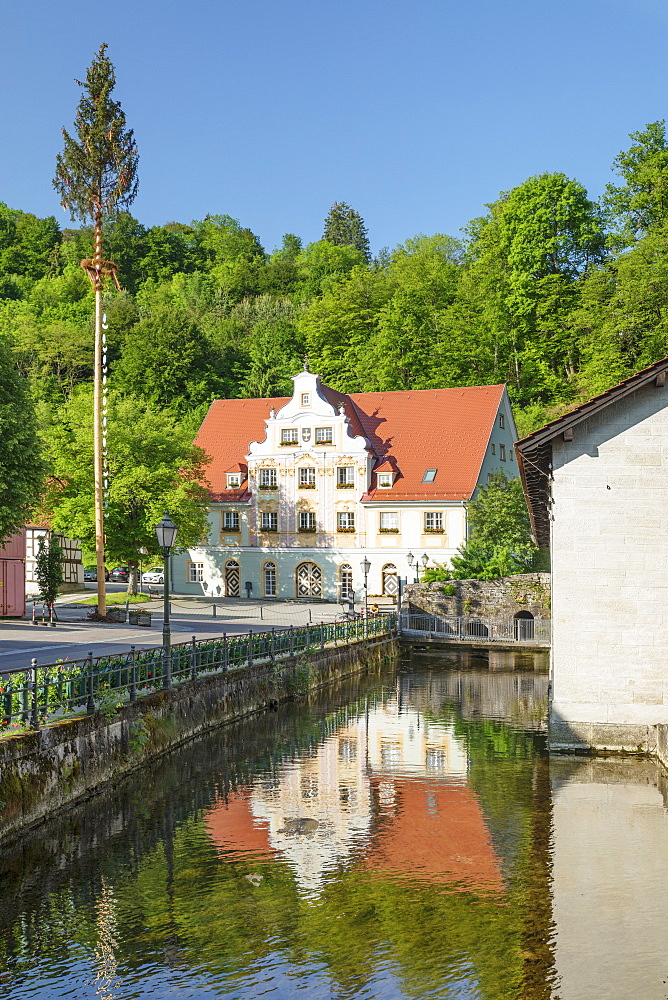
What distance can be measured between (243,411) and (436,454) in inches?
640

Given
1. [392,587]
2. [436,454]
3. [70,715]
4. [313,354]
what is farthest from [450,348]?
[70,715]

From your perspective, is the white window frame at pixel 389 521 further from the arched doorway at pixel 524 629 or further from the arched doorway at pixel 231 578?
the arched doorway at pixel 524 629

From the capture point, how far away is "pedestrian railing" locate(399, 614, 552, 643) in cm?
4738

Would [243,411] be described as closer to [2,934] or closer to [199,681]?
[199,681]

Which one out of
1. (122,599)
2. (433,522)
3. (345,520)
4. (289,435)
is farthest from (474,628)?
(289,435)

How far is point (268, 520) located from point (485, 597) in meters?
18.3

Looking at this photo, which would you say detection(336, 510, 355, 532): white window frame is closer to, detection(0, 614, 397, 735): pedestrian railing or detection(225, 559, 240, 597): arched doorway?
detection(225, 559, 240, 597): arched doorway

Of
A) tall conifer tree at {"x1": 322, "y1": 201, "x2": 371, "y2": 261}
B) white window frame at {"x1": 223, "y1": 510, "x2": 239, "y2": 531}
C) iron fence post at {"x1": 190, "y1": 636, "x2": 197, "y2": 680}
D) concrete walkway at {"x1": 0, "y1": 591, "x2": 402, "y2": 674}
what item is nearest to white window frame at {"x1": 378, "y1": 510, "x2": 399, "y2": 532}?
concrete walkway at {"x1": 0, "y1": 591, "x2": 402, "y2": 674}

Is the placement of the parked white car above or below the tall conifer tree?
below

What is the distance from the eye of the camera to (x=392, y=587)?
5844cm

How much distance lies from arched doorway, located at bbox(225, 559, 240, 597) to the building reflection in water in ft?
126

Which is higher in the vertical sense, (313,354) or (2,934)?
(313,354)

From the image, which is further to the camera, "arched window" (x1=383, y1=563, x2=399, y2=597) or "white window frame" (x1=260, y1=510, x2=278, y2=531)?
"white window frame" (x1=260, y1=510, x2=278, y2=531)

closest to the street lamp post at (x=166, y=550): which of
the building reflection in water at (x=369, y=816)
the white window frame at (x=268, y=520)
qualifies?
the building reflection in water at (x=369, y=816)
